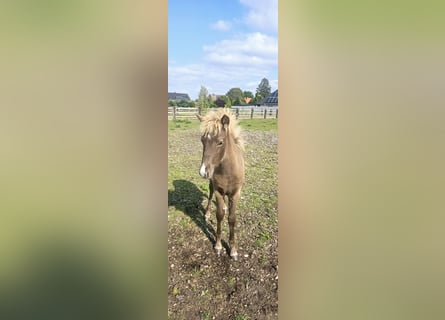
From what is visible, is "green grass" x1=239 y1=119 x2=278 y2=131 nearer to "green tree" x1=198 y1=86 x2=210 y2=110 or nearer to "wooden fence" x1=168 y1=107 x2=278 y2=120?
"wooden fence" x1=168 y1=107 x2=278 y2=120

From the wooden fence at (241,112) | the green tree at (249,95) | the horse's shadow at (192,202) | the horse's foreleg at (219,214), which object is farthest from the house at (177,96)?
the horse's foreleg at (219,214)

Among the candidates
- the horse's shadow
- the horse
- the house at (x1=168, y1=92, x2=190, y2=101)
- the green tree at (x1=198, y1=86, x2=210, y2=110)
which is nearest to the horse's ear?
the horse

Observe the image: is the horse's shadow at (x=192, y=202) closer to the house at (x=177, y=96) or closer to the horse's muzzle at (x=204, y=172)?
the horse's muzzle at (x=204, y=172)

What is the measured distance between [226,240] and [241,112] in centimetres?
76

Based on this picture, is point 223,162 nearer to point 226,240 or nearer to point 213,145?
point 213,145

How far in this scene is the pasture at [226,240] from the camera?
64.6 inches

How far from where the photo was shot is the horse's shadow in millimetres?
1695
